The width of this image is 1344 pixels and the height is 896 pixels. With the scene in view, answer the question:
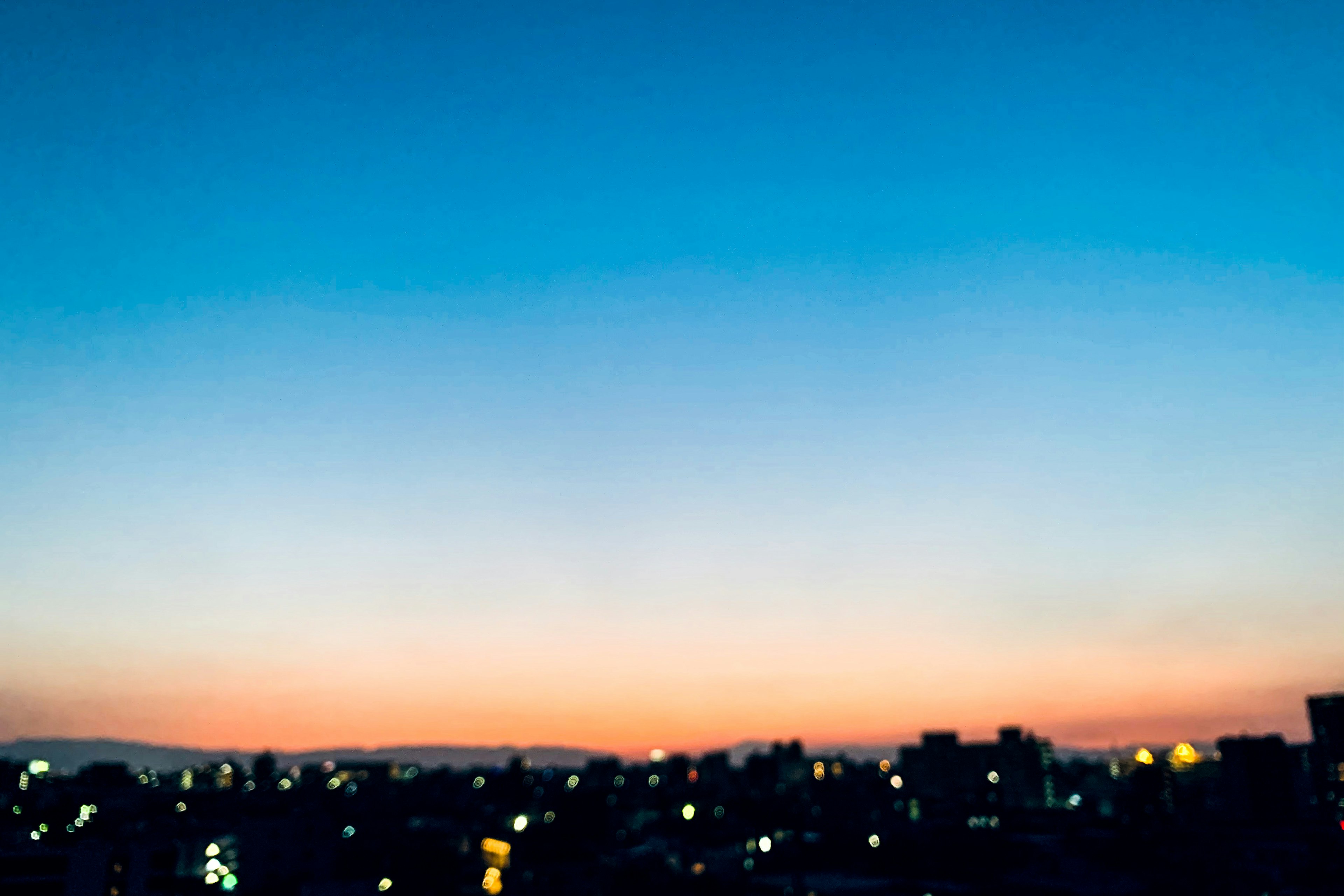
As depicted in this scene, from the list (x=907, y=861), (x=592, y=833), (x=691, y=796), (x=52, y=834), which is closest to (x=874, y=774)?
(x=691, y=796)

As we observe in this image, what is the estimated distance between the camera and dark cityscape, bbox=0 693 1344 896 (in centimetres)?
4766

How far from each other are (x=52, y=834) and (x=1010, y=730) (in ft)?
419

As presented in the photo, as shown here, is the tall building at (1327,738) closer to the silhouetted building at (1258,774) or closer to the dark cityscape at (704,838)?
the dark cityscape at (704,838)

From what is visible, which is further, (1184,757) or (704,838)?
(1184,757)

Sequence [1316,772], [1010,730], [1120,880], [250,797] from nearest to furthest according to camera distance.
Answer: [1120,880], [250,797], [1316,772], [1010,730]

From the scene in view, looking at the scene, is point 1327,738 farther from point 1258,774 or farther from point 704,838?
point 704,838

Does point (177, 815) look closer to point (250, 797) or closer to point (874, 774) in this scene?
point (250, 797)

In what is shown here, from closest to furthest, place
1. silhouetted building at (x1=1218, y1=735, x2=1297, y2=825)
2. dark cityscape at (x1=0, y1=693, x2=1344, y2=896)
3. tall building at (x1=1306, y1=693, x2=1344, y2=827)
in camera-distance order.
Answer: dark cityscape at (x1=0, y1=693, x2=1344, y2=896) < silhouetted building at (x1=1218, y1=735, x2=1297, y2=825) < tall building at (x1=1306, y1=693, x2=1344, y2=827)

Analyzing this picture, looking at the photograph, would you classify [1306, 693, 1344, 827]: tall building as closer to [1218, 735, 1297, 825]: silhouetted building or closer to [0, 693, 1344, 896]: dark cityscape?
[0, 693, 1344, 896]: dark cityscape

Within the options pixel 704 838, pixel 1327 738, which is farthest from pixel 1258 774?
pixel 704 838

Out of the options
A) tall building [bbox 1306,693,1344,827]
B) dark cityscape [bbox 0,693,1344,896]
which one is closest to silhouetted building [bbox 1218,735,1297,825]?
dark cityscape [bbox 0,693,1344,896]

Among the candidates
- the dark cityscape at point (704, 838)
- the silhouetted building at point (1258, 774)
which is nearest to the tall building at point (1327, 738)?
the dark cityscape at point (704, 838)

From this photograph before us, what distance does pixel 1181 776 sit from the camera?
440ft

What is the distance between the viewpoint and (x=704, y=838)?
6406cm
